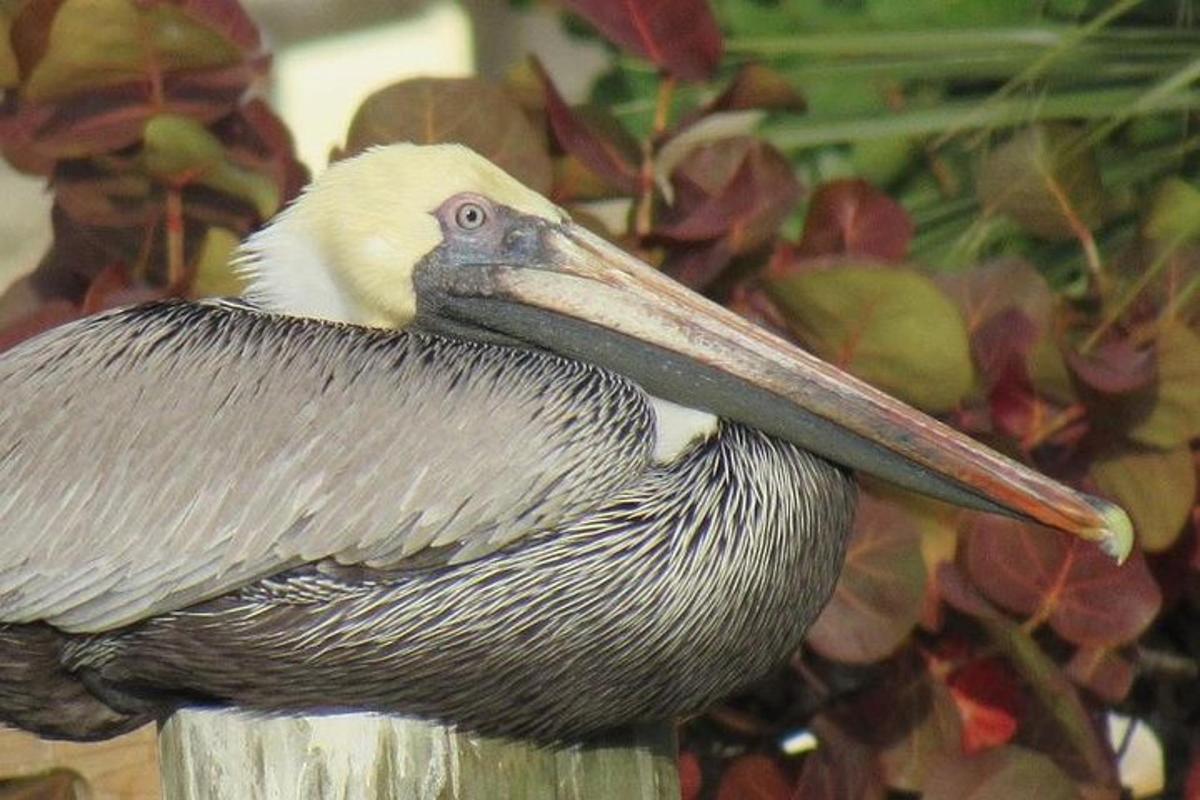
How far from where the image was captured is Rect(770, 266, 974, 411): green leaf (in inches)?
148

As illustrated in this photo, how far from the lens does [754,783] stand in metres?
3.95

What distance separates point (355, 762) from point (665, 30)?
5.42 feet

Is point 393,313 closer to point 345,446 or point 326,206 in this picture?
point 326,206

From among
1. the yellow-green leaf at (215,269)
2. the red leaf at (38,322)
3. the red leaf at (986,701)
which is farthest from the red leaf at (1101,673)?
the red leaf at (38,322)

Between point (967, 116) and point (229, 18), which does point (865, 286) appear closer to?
point (967, 116)

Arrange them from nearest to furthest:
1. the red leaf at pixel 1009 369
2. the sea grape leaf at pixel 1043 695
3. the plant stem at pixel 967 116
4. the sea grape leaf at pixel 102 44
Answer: the sea grape leaf at pixel 102 44
the sea grape leaf at pixel 1043 695
the red leaf at pixel 1009 369
the plant stem at pixel 967 116

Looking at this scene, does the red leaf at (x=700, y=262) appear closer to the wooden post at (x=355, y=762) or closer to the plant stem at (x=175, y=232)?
the plant stem at (x=175, y=232)

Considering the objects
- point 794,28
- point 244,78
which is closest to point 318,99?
point 794,28

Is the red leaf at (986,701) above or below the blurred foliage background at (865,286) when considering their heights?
below

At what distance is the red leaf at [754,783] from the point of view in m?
3.94

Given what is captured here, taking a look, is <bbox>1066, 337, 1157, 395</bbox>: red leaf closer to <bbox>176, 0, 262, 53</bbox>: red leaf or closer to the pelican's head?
the pelican's head

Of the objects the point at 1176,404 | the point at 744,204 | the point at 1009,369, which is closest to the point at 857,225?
the point at 744,204

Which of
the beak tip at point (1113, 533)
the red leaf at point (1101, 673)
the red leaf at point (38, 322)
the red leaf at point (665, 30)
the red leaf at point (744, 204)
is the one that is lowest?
the red leaf at point (1101, 673)

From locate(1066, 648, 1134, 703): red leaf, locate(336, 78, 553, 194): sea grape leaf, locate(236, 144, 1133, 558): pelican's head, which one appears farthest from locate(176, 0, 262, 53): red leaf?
locate(1066, 648, 1134, 703): red leaf
